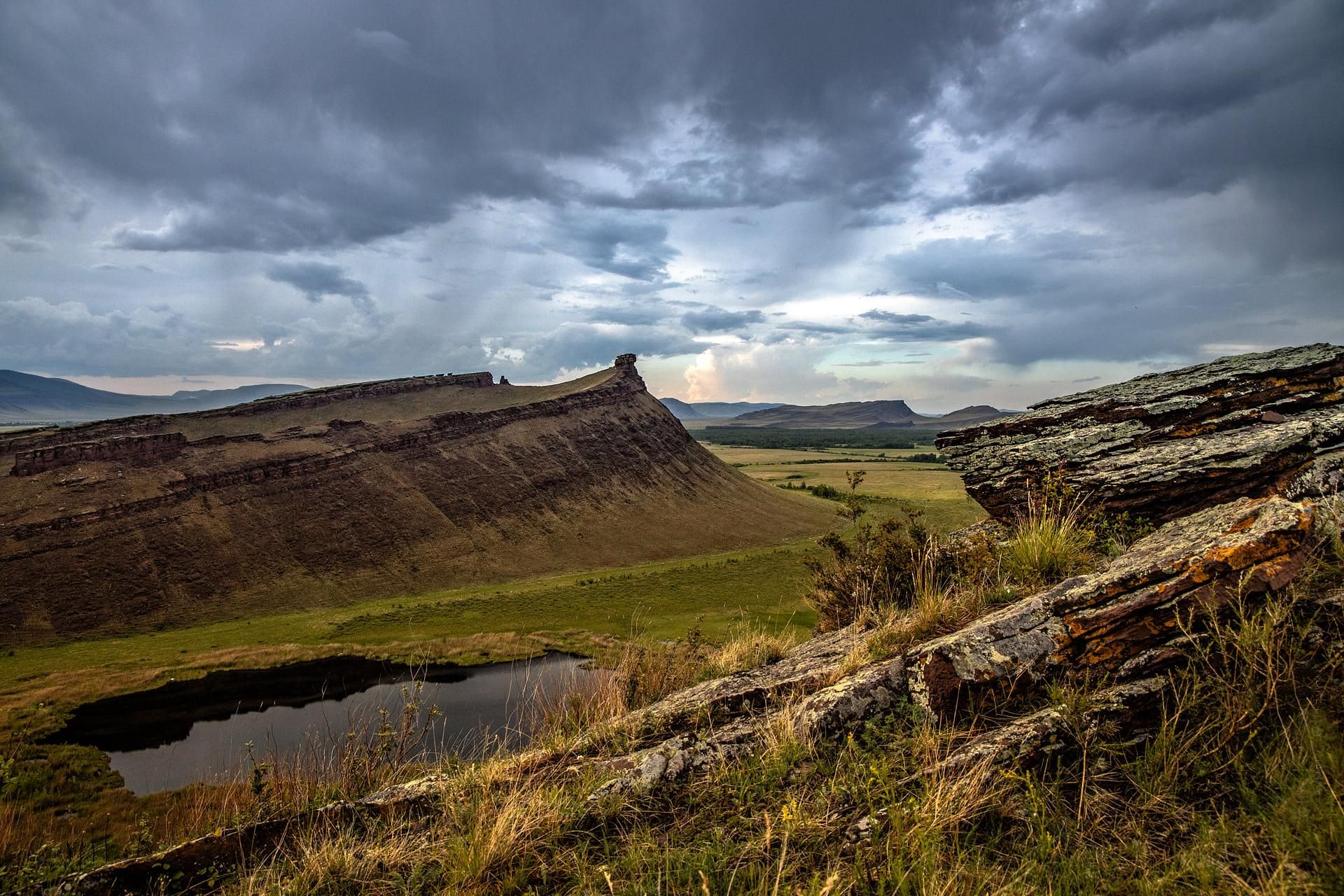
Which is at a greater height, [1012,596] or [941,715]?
[1012,596]

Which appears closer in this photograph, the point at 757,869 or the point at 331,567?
the point at 757,869

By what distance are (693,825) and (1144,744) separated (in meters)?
3.30

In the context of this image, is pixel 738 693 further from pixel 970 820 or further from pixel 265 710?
pixel 265 710

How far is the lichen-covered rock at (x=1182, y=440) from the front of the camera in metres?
7.33

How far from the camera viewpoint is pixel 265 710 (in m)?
23.0

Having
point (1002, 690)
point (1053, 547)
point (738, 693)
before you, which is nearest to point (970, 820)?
point (1002, 690)

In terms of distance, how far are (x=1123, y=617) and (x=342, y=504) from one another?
174 ft

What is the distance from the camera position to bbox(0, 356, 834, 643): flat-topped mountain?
37.6 metres

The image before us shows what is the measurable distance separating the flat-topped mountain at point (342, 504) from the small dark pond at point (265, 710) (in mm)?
14574

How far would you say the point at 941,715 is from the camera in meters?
5.03

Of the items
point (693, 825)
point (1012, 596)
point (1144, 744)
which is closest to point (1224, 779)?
point (1144, 744)

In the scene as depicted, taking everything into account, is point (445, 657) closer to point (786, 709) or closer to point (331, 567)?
point (331, 567)

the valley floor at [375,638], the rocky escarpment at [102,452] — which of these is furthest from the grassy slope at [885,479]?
the rocky escarpment at [102,452]

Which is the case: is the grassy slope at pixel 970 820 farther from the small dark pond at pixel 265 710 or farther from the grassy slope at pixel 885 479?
the grassy slope at pixel 885 479
